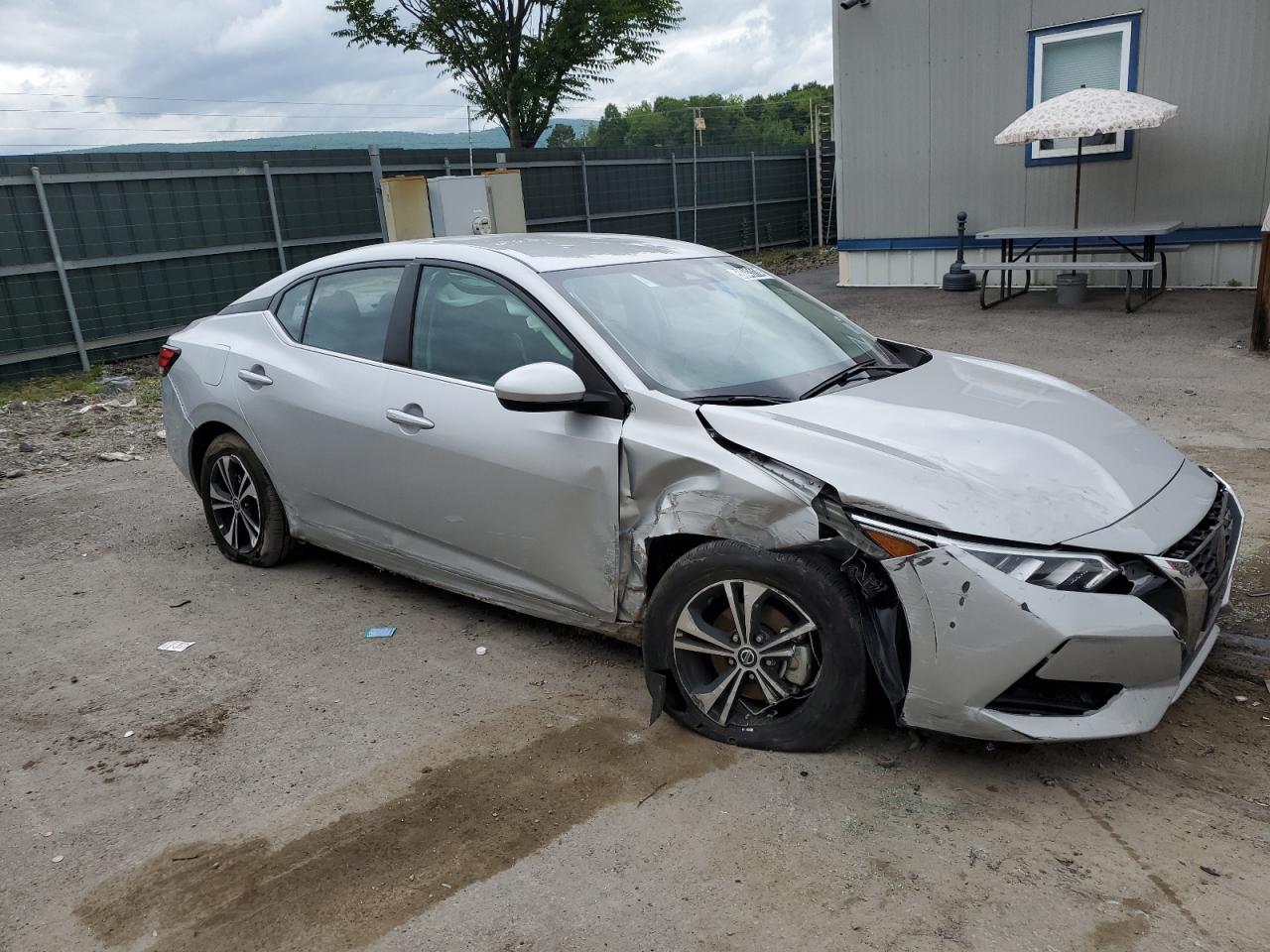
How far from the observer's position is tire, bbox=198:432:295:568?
198 inches

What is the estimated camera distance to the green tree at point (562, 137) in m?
23.7

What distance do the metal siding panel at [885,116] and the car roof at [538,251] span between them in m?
11.0

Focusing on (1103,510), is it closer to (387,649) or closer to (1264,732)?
(1264,732)

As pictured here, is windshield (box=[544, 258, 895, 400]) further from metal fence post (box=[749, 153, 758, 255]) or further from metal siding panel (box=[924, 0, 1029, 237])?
metal fence post (box=[749, 153, 758, 255])

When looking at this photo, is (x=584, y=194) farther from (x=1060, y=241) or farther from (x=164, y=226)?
(x=1060, y=241)

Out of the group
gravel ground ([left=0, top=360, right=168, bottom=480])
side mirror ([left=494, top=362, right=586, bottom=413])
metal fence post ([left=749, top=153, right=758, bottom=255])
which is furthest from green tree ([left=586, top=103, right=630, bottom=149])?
side mirror ([left=494, top=362, right=586, bottom=413])

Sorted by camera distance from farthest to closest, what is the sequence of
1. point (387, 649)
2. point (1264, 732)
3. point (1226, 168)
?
point (1226, 168)
point (387, 649)
point (1264, 732)

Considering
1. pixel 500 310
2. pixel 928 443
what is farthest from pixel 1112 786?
pixel 500 310

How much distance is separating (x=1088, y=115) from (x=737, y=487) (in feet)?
33.5

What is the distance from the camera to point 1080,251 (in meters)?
13.3

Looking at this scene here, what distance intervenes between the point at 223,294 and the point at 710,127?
599 inches

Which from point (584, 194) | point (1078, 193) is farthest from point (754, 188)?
point (1078, 193)

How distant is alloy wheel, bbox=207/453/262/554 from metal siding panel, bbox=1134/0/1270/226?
11740 mm

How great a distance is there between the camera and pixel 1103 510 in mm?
2982
